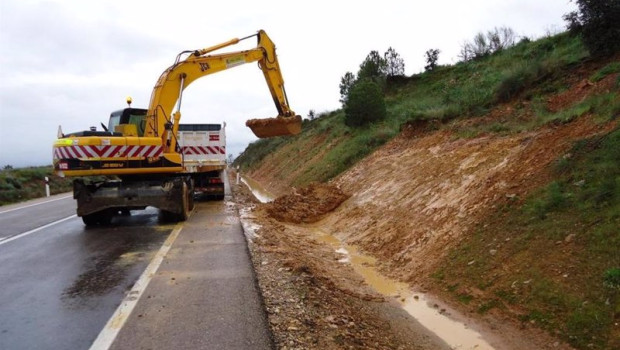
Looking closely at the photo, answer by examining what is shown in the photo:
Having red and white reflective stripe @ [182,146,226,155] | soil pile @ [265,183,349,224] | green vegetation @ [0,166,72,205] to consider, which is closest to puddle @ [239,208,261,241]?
soil pile @ [265,183,349,224]

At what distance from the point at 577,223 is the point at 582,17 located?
10198mm

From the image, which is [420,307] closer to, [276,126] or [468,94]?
[276,126]

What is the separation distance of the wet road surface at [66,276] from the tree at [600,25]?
1238cm

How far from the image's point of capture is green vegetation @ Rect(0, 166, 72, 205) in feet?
72.1

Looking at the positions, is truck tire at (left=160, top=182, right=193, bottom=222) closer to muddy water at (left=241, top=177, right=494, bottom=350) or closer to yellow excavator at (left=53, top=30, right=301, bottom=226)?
yellow excavator at (left=53, top=30, right=301, bottom=226)

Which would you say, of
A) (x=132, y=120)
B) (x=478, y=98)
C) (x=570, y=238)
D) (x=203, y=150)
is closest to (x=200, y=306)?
(x=570, y=238)

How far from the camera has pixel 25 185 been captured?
25609 millimetres

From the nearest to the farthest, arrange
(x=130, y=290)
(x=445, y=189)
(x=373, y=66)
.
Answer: (x=130, y=290) → (x=445, y=189) → (x=373, y=66)

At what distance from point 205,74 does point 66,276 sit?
8.02 metres

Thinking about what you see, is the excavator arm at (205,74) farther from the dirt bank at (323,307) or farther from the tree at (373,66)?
the tree at (373,66)

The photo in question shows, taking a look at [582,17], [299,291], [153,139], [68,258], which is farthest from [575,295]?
[582,17]

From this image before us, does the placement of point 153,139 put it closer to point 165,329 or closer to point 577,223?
point 165,329

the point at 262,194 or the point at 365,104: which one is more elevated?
the point at 365,104

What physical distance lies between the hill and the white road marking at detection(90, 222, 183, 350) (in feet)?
12.5
